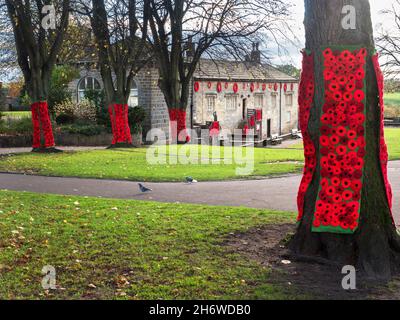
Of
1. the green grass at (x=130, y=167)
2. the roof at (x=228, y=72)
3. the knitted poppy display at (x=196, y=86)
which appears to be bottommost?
the green grass at (x=130, y=167)

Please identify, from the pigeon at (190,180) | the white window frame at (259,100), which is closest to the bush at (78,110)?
the white window frame at (259,100)

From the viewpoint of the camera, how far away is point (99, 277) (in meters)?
5.87

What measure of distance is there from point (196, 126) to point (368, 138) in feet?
93.9

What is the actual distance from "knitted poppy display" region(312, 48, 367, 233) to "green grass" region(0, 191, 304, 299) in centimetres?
116

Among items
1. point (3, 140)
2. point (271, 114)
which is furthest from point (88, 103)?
point (271, 114)

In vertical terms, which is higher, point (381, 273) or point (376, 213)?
point (376, 213)

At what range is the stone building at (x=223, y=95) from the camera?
108 feet

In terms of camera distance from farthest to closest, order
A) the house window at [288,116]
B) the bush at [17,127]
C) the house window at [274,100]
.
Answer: the house window at [288,116] < the house window at [274,100] < the bush at [17,127]

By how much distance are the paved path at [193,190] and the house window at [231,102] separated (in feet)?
83.8

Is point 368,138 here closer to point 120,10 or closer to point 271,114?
point 120,10

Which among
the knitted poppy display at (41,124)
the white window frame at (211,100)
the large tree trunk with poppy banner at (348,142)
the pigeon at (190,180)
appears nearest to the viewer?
the large tree trunk with poppy banner at (348,142)

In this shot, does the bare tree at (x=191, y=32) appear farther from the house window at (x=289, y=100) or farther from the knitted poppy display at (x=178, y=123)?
the house window at (x=289, y=100)

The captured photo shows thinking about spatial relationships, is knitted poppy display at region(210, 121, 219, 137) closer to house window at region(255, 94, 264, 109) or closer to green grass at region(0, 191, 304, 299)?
house window at region(255, 94, 264, 109)

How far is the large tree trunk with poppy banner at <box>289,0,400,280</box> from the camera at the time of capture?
20.9ft
